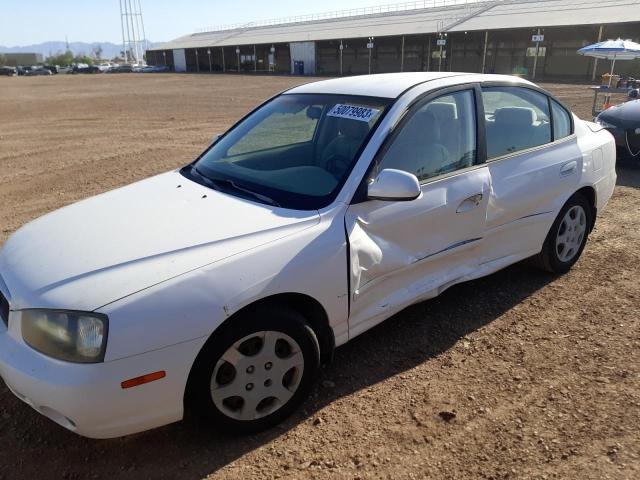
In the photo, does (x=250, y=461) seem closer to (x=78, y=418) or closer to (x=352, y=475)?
(x=352, y=475)

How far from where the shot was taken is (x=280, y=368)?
8.66ft

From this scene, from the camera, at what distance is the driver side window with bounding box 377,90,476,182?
10.3 feet

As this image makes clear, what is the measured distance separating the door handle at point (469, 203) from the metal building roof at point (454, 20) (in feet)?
135

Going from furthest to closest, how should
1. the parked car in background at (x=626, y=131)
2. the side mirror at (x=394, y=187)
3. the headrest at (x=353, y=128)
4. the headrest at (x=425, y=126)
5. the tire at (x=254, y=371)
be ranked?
the parked car in background at (x=626, y=131) → the headrest at (x=425, y=126) → the headrest at (x=353, y=128) → the side mirror at (x=394, y=187) → the tire at (x=254, y=371)

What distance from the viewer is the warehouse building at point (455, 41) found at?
41375 millimetres

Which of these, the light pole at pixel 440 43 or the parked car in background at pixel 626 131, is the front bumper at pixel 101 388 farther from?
the light pole at pixel 440 43

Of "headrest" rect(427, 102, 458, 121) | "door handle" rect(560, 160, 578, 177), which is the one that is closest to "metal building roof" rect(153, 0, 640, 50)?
"door handle" rect(560, 160, 578, 177)

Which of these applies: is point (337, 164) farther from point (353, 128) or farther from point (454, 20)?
point (454, 20)

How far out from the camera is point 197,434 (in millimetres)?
2668

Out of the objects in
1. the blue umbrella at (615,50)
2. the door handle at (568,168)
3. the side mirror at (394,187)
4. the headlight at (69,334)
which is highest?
the blue umbrella at (615,50)

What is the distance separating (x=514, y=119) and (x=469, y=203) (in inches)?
39.0

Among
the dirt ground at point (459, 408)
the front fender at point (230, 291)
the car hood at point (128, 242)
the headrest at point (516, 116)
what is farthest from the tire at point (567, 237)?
the car hood at point (128, 242)

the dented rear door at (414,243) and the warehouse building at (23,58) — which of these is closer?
the dented rear door at (414,243)

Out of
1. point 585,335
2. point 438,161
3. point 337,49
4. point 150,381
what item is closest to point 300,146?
point 438,161
